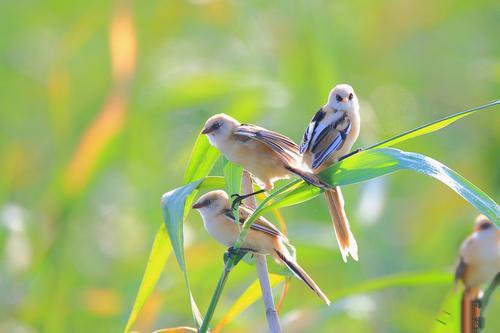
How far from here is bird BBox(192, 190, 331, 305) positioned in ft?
6.87

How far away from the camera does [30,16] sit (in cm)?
762

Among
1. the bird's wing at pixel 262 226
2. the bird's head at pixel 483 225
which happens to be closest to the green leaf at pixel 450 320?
the bird's wing at pixel 262 226

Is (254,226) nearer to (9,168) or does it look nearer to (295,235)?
(295,235)

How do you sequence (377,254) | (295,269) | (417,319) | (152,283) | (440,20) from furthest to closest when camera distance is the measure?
(440,20)
(377,254)
(417,319)
(295,269)
(152,283)

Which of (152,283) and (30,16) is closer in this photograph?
(152,283)

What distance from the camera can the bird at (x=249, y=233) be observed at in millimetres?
2094

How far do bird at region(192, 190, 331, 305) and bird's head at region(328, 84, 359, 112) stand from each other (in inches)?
14.9

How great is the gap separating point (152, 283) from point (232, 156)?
1.22 feet

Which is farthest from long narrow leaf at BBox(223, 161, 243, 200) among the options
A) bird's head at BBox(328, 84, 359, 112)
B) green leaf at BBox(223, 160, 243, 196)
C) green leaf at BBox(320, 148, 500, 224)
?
bird's head at BBox(328, 84, 359, 112)

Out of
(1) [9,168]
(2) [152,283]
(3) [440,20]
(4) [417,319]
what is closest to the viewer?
(2) [152,283]

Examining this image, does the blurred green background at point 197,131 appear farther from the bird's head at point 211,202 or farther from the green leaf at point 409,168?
the green leaf at point 409,168

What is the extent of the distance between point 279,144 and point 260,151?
68 millimetres

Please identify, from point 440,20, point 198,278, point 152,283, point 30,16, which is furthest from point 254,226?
point 30,16

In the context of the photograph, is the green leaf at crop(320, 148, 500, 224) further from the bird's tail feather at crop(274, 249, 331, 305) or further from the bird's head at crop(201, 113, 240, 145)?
the bird's head at crop(201, 113, 240, 145)
